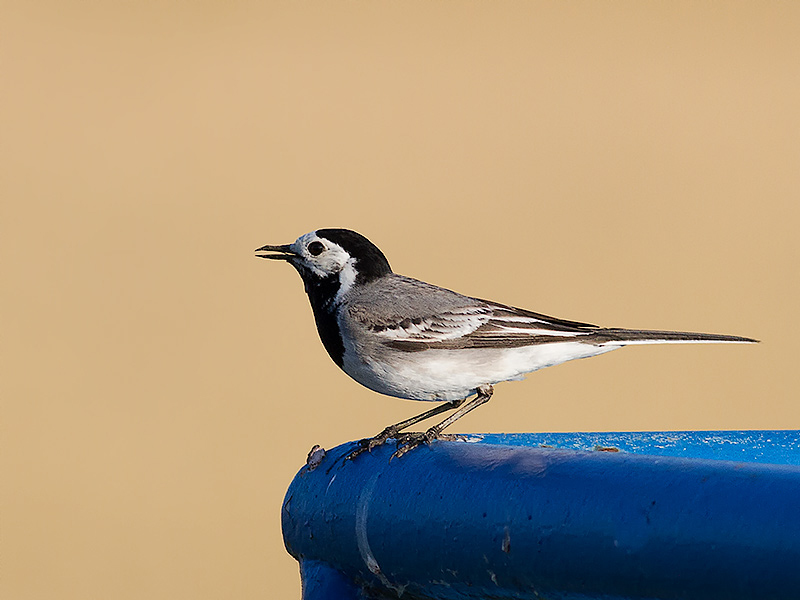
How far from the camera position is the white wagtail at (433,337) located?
15.4ft

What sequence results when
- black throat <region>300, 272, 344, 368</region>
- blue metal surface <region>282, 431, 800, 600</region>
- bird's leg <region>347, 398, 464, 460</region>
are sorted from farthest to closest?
black throat <region>300, 272, 344, 368</region>
bird's leg <region>347, 398, 464, 460</region>
blue metal surface <region>282, 431, 800, 600</region>

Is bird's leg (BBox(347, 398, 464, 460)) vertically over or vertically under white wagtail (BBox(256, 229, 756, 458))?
under

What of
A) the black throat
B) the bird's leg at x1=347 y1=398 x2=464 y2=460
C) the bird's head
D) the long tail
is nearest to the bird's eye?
the bird's head

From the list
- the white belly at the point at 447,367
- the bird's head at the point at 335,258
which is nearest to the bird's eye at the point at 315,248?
the bird's head at the point at 335,258

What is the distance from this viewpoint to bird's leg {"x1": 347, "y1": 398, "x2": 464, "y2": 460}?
2906 millimetres

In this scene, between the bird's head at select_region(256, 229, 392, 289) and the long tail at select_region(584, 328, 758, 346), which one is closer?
the long tail at select_region(584, 328, 758, 346)

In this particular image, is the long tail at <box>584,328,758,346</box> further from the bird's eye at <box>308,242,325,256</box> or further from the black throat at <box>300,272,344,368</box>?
the bird's eye at <box>308,242,325,256</box>

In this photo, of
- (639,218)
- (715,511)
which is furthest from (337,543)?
(639,218)

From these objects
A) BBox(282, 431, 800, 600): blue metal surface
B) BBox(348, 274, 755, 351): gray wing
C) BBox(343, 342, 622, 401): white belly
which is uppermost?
BBox(348, 274, 755, 351): gray wing

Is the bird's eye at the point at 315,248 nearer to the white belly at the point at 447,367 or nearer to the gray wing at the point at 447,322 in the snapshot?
the gray wing at the point at 447,322

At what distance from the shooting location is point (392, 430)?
4.13 metres

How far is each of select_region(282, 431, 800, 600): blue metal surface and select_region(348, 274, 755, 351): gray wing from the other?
2.05 meters

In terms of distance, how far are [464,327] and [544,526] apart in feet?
9.73

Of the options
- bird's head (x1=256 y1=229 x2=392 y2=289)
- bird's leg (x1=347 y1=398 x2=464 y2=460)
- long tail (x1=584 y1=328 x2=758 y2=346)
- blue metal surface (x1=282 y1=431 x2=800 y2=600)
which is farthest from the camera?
bird's head (x1=256 y1=229 x2=392 y2=289)
